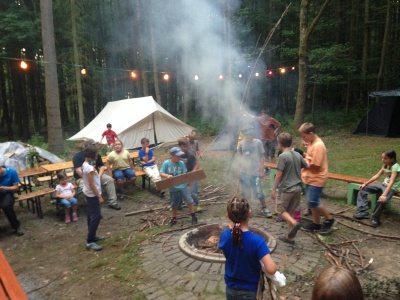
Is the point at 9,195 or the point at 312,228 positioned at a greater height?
the point at 9,195

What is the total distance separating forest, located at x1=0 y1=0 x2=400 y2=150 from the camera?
52.5ft

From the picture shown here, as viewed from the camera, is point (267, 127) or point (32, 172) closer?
point (32, 172)

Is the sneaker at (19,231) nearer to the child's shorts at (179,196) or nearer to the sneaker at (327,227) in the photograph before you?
the child's shorts at (179,196)

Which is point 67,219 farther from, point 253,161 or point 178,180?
point 253,161

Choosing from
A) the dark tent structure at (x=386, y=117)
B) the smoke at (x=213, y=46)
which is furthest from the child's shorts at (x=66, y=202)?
the dark tent structure at (x=386, y=117)

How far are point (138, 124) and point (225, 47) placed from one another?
761 cm

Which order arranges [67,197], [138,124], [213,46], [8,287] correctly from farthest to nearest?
1. [213,46]
2. [138,124]
3. [67,197]
4. [8,287]

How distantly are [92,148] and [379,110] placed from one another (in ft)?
45.8

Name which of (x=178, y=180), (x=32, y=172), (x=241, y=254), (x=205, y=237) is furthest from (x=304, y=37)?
(x=241, y=254)

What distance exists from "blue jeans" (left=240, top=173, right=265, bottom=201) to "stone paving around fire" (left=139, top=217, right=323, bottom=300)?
39.1 inches

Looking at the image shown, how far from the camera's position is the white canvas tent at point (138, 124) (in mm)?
13656

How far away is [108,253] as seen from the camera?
180 inches

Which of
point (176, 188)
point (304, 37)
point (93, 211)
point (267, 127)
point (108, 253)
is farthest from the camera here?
point (304, 37)

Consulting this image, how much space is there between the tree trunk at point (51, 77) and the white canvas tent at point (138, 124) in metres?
1.38
